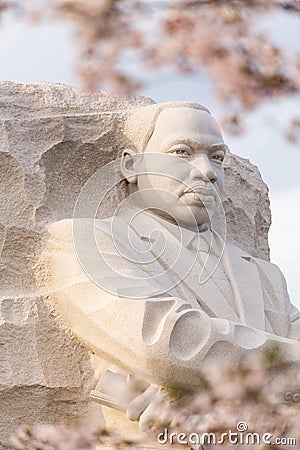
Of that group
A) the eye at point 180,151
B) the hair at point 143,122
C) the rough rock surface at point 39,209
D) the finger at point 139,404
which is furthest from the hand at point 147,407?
the hair at point 143,122

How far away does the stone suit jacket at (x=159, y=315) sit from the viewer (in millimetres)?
4125

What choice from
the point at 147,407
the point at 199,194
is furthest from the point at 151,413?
the point at 199,194

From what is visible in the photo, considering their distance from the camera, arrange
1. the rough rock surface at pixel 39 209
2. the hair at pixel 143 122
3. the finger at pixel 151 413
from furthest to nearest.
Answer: the hair at pixel 143 122 → the rough rock surface at pixel 39 209 → the finger at pixel 151 413

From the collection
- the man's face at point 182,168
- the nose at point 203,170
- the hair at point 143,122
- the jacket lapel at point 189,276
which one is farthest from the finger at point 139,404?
the hair at point 143,122

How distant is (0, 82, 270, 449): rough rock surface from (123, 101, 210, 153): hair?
5cm

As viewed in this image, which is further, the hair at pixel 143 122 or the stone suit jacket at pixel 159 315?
the hair at pixel 143 122

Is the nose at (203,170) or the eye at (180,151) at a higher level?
the eye at (180,151)

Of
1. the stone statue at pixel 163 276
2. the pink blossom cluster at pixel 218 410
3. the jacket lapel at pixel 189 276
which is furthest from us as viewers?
the jacket lapel at pixel 189 276

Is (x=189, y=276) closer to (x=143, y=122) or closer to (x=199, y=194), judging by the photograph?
(x=199, y=194)

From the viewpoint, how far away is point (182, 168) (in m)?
4.79

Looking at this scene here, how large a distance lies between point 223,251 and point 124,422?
1118 millimetres

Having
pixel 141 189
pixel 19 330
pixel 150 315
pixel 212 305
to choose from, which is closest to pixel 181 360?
pixel 150 315

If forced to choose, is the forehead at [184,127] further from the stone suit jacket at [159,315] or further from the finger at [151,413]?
the finger at [151,413]

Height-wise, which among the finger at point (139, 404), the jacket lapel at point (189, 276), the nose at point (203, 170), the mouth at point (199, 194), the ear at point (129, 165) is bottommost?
the finger at point (139, 404)
